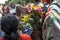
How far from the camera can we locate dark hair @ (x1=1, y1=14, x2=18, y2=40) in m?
1.86

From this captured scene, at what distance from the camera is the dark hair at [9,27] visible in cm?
186

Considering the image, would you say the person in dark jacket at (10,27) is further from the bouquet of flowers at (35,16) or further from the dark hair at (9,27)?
the bouquet of flowers at (35,16)

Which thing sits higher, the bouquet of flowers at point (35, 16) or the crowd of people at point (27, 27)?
the bouquet of flowers at point (35, 16)

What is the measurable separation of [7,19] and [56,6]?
3.71 feet

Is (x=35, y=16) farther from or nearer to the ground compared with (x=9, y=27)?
farther from the ground

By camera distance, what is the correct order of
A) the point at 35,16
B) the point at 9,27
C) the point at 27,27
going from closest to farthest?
the point at 9,27
the point at 27,27
the point at 35,16

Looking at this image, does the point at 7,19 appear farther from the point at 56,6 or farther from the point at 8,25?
the point at 56,6

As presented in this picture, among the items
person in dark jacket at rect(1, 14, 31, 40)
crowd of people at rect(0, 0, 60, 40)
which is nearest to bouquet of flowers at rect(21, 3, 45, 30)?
crowd of people at rect(0, 0, 60, 40)

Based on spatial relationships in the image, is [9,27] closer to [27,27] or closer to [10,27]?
[10,27]

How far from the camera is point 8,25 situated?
6.11 ft

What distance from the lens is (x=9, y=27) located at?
1.87 meters

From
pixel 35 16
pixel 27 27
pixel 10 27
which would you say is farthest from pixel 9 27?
pixel 35 16

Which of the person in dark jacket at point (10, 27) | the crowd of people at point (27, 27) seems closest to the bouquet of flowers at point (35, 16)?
the crowd of people at point (27, 27)

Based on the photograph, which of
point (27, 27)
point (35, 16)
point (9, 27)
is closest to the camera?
point (9, 27)
